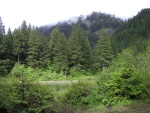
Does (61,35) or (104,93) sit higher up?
(61,35)

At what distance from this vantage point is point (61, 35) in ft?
165

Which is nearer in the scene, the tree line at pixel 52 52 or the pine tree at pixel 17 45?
the pine tree at pixel 17 45

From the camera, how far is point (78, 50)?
4828cm

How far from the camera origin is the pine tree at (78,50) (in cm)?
4812

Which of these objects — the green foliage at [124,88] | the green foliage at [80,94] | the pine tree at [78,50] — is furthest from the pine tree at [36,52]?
the green foliage at [124,88]

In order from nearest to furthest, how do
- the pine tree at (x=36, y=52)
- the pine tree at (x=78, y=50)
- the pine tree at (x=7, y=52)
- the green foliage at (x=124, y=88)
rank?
1. the green foliage at (x=124, y=88)
2. the pine tree at (x=7, y=52)
3. the pine tree at (x=36, y=52)
4. the pine tree at (x=78, y=50)

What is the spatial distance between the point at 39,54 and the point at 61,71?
622cm

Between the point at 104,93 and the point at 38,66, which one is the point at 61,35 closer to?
the point at 38,66

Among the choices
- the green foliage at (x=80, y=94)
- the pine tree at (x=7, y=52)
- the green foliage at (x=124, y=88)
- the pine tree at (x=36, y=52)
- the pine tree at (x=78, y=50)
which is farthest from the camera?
the pine tree at (x=78, y=50)

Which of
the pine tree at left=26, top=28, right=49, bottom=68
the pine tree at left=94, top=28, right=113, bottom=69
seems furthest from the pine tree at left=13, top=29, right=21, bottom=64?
the pine tree at left=94, top=28, right=113, bottom=69

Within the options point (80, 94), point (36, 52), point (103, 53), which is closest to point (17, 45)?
point (36, 52)

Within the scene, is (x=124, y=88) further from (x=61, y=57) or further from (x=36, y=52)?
(x=36, y=52)

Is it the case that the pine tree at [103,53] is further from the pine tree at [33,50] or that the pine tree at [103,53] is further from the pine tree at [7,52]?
the pine tree at [7,52]

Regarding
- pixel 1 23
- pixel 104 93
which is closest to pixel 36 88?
pixel 104 93
